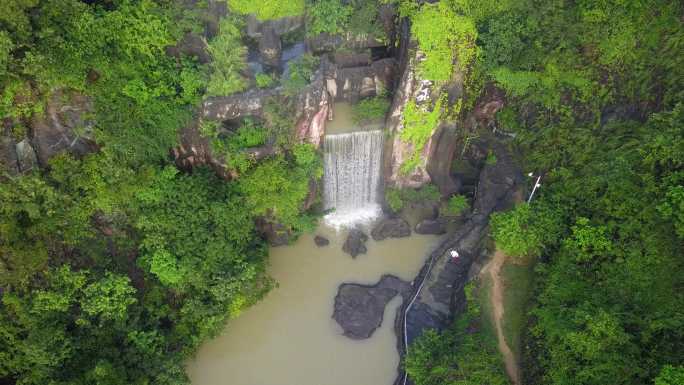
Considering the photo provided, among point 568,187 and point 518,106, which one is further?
point 518,106

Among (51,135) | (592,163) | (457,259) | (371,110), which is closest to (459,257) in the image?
(457,259)

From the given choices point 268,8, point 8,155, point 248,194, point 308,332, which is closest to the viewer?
point 8,155

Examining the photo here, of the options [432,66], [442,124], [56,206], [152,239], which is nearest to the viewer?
[56,206]

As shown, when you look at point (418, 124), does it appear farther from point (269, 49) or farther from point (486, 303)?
point (486, 303)

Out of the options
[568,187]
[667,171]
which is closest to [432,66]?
[568,187]

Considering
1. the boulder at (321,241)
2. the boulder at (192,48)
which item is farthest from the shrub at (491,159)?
the boulder at (192,48)

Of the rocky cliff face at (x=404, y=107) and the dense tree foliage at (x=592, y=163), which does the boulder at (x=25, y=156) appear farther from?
the dense tree foliage at (x=592, y=163)

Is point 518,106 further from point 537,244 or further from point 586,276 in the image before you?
point 586,276
